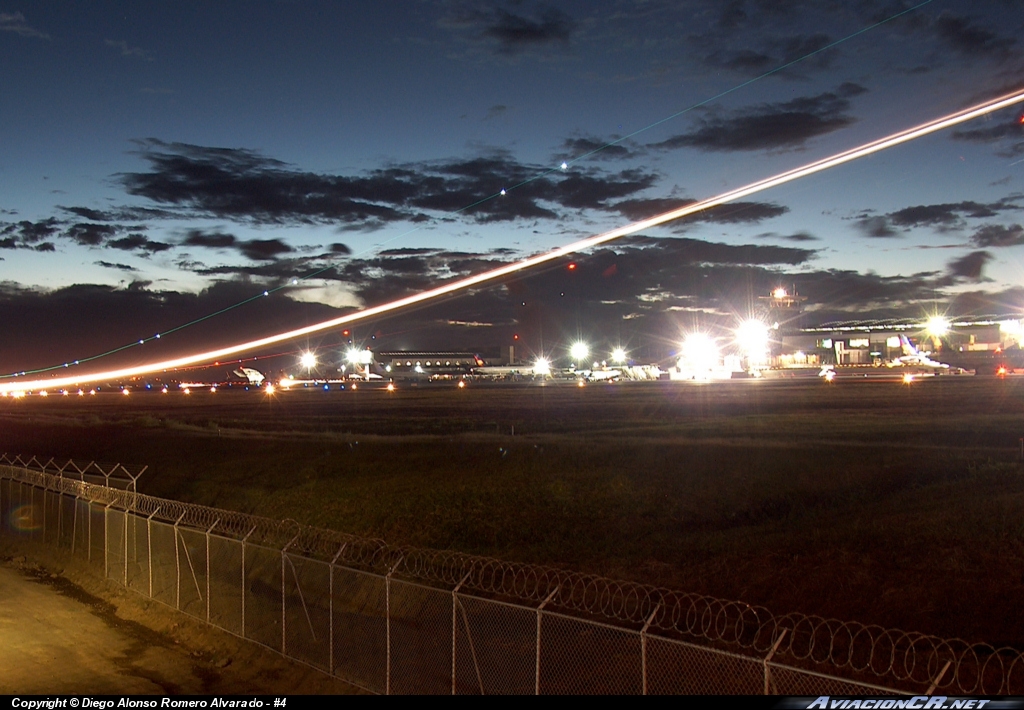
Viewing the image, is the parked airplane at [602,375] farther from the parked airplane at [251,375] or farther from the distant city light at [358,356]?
the parked airplane at [251,375]

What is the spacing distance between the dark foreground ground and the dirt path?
25.0 ft

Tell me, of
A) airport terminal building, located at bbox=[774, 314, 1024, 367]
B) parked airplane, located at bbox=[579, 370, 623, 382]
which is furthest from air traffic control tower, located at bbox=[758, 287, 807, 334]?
parked airplane, located at bbox=[579, 370, 623, 382]

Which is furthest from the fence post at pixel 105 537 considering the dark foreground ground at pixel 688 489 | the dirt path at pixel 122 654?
the dark foreground ground at pixel 688 489

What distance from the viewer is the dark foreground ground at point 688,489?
16562 millimetres

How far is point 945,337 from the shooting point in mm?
165750

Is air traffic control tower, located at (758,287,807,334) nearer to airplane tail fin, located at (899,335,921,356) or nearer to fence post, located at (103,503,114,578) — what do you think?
airplane tail fin, located at (899,335,921,356)

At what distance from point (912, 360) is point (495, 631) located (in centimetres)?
12730

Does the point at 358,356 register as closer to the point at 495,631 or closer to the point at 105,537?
the point at 105,537

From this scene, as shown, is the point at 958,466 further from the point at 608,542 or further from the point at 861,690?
the point at 861,690

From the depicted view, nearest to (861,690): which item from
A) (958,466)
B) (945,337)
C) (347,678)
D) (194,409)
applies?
(347,678)

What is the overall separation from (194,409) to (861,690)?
7223 cm

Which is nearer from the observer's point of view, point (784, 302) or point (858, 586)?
point (858, 586)

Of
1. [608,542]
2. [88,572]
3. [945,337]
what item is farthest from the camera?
[945,337]

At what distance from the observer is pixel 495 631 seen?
13844mm
